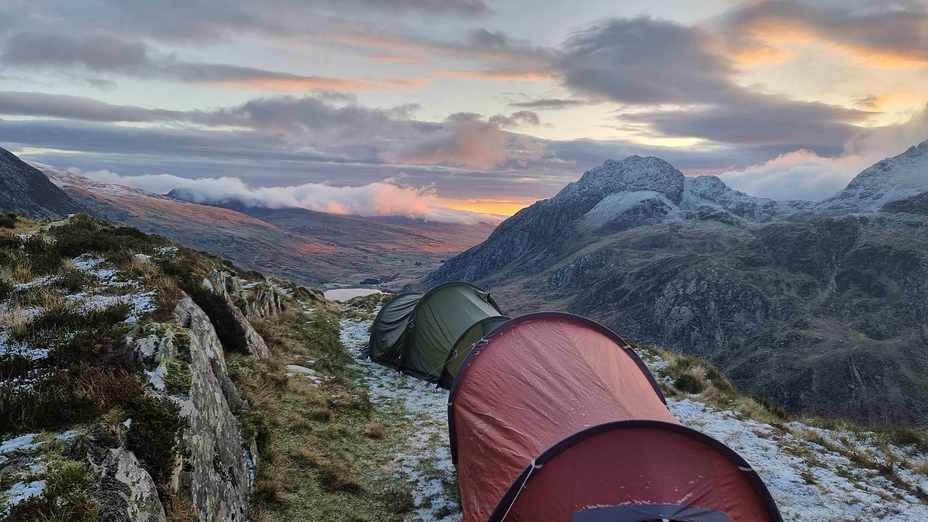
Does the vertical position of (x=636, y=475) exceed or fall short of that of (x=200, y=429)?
it falls short

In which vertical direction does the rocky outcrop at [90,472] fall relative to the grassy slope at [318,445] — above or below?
above

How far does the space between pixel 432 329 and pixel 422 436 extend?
6.59m

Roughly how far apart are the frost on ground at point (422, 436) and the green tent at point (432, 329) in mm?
557

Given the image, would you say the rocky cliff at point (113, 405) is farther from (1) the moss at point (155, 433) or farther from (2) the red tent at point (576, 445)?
(2) the red tent at point (576, 445)

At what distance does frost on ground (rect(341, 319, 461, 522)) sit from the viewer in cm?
993

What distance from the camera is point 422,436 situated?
13250 mm

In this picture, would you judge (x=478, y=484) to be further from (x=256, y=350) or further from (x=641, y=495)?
(x=256, y=350)

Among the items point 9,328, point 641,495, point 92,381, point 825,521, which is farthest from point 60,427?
point 825,521

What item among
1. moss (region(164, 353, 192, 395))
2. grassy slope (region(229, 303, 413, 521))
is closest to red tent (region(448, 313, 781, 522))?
grassy slope (region(229, 303, 413, 521))

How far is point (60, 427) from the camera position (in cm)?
590

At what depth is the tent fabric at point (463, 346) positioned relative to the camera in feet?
57.4

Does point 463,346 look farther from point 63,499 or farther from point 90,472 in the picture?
point 63,499

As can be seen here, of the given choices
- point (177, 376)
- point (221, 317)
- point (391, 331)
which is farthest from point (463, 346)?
point (177, 376)

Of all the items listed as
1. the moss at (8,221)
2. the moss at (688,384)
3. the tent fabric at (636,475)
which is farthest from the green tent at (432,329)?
the moss at (8,221)
